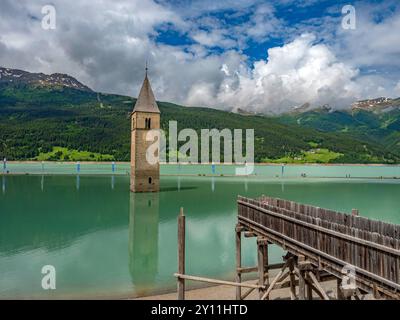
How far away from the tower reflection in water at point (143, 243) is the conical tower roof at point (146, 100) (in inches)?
686

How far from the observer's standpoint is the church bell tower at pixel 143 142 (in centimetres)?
5794

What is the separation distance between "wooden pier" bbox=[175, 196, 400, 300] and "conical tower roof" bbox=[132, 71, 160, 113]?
46177 mm

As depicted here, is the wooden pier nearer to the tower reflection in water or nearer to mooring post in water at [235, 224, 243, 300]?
mooring post in water at [235, 224, 243, 300]

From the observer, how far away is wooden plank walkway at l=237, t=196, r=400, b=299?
332 inches

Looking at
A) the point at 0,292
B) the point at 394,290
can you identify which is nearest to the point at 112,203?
the point at 0,292

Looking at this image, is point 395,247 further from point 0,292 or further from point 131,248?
point 131,248

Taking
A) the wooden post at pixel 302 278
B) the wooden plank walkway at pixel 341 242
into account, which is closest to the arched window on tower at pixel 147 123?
the wooden plank walkway at pixel 341 242

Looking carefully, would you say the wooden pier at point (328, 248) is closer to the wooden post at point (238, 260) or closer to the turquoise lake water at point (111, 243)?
the wooden post at point (238, 260)

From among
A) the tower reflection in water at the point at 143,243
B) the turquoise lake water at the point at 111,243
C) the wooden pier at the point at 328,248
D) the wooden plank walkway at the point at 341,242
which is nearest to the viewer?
the wooden plank walkway at the point at 341,242

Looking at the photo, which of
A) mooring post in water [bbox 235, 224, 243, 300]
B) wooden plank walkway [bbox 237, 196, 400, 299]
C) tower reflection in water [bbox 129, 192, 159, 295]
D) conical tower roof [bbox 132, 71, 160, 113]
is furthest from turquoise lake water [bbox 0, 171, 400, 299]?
conical tower roof [bbox 132, 71, 160, 113]

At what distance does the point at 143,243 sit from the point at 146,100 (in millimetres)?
37121

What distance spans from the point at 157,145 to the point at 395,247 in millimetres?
53161
